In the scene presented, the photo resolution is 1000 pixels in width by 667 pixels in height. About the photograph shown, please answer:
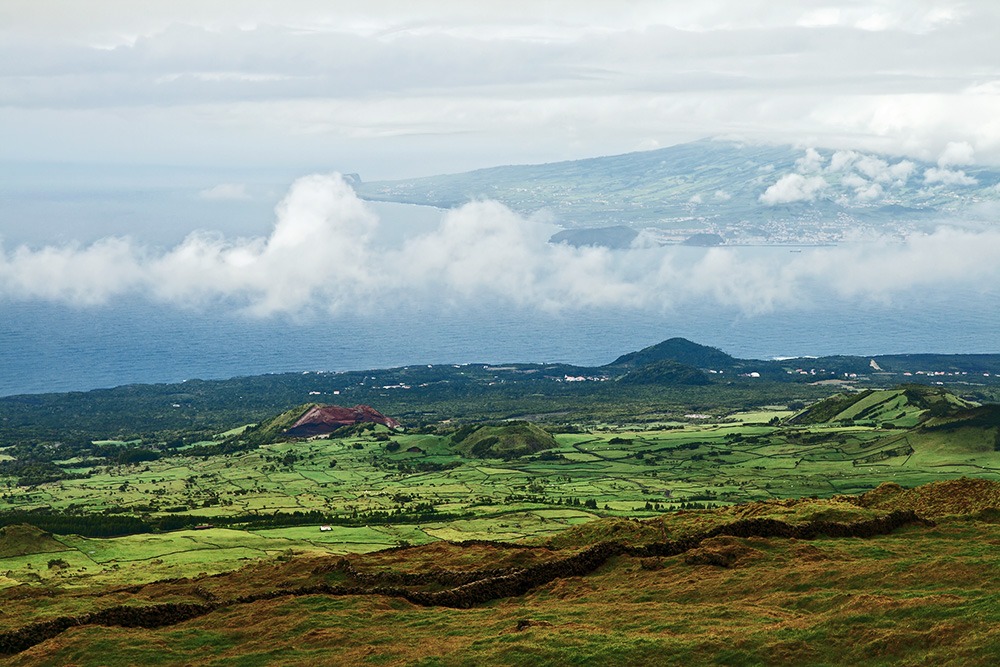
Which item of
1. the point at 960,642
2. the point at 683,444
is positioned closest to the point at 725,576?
the point at 960,642

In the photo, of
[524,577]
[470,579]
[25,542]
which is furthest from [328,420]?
[524,577]

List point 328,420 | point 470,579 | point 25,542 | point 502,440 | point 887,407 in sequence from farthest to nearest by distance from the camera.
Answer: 1. point 328,420
2. point 887,407
3. point 502,440
4. point 25,542
5. point 470,579

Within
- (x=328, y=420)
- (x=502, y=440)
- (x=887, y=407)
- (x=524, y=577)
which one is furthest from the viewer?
(x=328, y=420)

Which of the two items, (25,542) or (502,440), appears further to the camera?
(502,440)

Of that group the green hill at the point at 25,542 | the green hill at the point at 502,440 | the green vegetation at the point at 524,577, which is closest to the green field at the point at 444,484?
the green vegetation at the point at 524,577

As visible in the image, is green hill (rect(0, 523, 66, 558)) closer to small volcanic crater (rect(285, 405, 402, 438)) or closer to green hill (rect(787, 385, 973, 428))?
small volcanic crater (rect(285, 405, 402, 438))

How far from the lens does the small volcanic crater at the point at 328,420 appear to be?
184 m

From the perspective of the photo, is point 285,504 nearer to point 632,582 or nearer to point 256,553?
point 256,553

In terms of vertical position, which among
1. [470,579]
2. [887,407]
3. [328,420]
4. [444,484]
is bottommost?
[444,484]

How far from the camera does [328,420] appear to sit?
18700 centimetres

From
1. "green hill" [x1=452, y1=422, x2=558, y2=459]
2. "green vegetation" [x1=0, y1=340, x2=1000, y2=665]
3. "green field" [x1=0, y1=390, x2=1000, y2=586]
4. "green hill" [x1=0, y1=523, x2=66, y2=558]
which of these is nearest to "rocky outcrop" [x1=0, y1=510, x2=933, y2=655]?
"green vegetation" [x1=0, y1=340, x2=1000, y2=665]

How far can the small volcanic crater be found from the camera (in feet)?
603

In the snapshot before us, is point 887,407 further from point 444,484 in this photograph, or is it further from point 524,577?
point 524,577

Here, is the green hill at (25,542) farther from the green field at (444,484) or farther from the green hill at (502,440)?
the green hill at (502,440)
